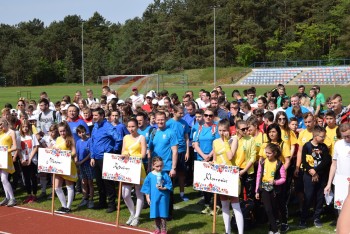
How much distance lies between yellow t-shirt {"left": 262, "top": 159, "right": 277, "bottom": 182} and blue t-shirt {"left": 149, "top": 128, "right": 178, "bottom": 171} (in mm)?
1704

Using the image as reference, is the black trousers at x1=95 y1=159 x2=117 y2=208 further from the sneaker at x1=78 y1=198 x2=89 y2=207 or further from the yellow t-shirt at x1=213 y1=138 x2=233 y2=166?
the yellow t-shirt at x1=213 y1=138 x2=233 y2=166

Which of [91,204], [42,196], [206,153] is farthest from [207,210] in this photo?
[42,196]

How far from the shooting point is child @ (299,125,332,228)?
7352mm

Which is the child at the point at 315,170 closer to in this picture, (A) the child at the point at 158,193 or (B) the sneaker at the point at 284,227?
(B) the sneaker at the point at 284,227

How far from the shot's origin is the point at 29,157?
9.73m

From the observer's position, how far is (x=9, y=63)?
265 ft

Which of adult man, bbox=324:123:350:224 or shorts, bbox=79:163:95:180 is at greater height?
adult man, bbox=324:123:350:224

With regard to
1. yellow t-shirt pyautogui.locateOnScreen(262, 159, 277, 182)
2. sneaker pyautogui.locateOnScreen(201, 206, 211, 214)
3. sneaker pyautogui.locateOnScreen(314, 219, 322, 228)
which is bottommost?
sneaker pyautogui.locateOnScreen(201, 206, 211, 214)

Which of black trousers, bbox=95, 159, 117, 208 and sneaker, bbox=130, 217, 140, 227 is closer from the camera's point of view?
sneaker, bbox=130, 217, 140, 227

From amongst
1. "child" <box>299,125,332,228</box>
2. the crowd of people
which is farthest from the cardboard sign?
"child" <box>299,125,332,228</box>

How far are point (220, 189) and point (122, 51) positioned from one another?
8390 cm

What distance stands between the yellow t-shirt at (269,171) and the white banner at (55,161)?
3721 mm

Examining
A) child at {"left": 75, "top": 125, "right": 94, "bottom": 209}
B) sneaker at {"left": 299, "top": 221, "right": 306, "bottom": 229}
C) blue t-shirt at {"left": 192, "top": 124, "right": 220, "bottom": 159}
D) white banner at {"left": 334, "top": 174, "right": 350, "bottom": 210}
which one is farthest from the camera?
child at {"left": 75, "top": 125, "right": 94, "bottom": 209}

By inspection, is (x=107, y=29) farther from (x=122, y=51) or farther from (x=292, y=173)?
(x=292, y=173)
